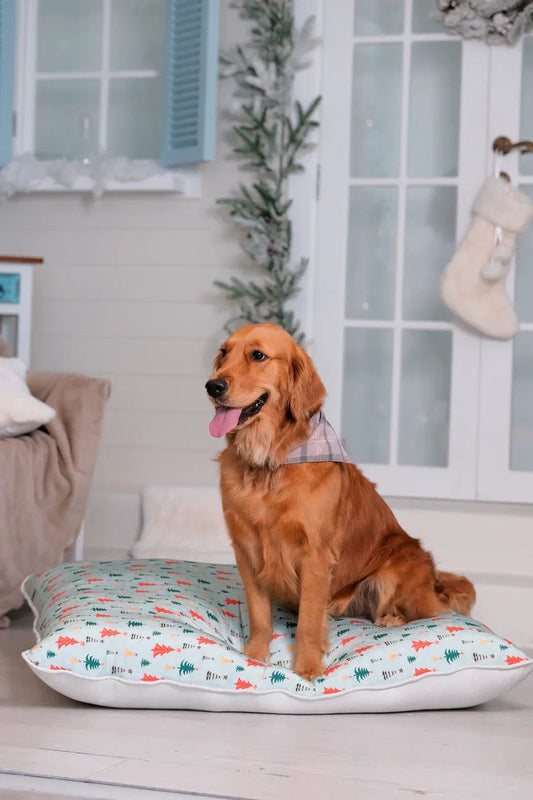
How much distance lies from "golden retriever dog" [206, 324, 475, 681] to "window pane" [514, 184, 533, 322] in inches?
68.8

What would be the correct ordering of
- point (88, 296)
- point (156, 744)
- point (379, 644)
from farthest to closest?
point (88, 296) → point (379, 644) → point (156, 744)

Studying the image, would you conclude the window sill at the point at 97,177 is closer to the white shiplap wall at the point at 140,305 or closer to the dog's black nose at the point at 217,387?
the white shiplap wall at the point at 140,305

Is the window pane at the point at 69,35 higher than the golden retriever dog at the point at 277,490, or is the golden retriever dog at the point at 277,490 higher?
the window pane at the point at 69,35

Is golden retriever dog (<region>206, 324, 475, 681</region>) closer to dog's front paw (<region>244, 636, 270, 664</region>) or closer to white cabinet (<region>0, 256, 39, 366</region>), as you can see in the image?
dog's front paw (<region>244, 636, 270, 664</region>)

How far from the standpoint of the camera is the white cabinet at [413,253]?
395cm

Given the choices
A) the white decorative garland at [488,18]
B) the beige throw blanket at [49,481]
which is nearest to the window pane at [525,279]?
the white decorative garland at [488,18]

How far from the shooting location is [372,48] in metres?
4.09

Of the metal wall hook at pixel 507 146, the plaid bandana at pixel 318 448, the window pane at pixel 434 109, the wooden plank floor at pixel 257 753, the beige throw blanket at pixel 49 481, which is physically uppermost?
the window pane at pixel 434 109

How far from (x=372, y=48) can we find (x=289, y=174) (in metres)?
0.56

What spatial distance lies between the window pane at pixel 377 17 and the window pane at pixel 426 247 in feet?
1.97

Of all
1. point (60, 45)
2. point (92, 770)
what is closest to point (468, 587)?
point (92, 770)

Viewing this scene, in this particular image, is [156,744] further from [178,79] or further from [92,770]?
[178,79]

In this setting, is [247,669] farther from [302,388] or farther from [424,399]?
[424,399]

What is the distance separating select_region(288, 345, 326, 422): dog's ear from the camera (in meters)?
2.35
